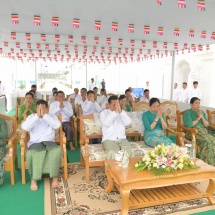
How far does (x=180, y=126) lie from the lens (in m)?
4.60

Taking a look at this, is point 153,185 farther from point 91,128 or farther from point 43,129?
point 43,129

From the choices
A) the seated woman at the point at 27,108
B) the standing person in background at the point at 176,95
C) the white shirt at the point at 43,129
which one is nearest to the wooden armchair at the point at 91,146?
the white shirt at the point at 43,129

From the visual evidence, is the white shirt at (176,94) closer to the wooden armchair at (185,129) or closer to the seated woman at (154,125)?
the wooden armchair at (185,129)

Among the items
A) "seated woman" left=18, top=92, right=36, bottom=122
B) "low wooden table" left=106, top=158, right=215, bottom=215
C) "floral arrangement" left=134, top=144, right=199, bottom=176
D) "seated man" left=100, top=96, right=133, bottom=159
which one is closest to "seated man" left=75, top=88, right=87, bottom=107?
"seated woman" left=18, top=92, right=36, bottom=122

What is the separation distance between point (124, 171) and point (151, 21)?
4311mm

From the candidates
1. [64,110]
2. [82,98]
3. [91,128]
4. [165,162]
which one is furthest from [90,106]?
[165,162]

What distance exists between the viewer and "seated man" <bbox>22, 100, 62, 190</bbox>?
3229mm

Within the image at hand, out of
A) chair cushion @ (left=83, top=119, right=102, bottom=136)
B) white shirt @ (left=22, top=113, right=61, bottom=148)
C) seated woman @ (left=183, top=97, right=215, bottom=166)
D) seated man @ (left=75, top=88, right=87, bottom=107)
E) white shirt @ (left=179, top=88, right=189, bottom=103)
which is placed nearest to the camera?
white shirt @ (left=22, top=113, right=61, bottom=148)

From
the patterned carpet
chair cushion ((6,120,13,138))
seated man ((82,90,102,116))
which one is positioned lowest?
the patterned carpet

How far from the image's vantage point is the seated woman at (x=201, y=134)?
3902 mm

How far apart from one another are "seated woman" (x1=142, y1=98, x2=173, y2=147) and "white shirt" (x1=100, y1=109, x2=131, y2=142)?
0.36 metres

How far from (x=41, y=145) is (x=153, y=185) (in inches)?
66.9

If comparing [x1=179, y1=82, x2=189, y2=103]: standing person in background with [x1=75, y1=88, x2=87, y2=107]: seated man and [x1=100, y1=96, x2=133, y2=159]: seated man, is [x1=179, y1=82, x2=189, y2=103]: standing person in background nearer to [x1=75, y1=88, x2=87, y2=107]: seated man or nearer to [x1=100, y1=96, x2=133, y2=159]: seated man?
[x1=75, y1=88, x2=87, y2=107]: seated man

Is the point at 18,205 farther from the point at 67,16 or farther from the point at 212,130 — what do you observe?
the point at 67,16
